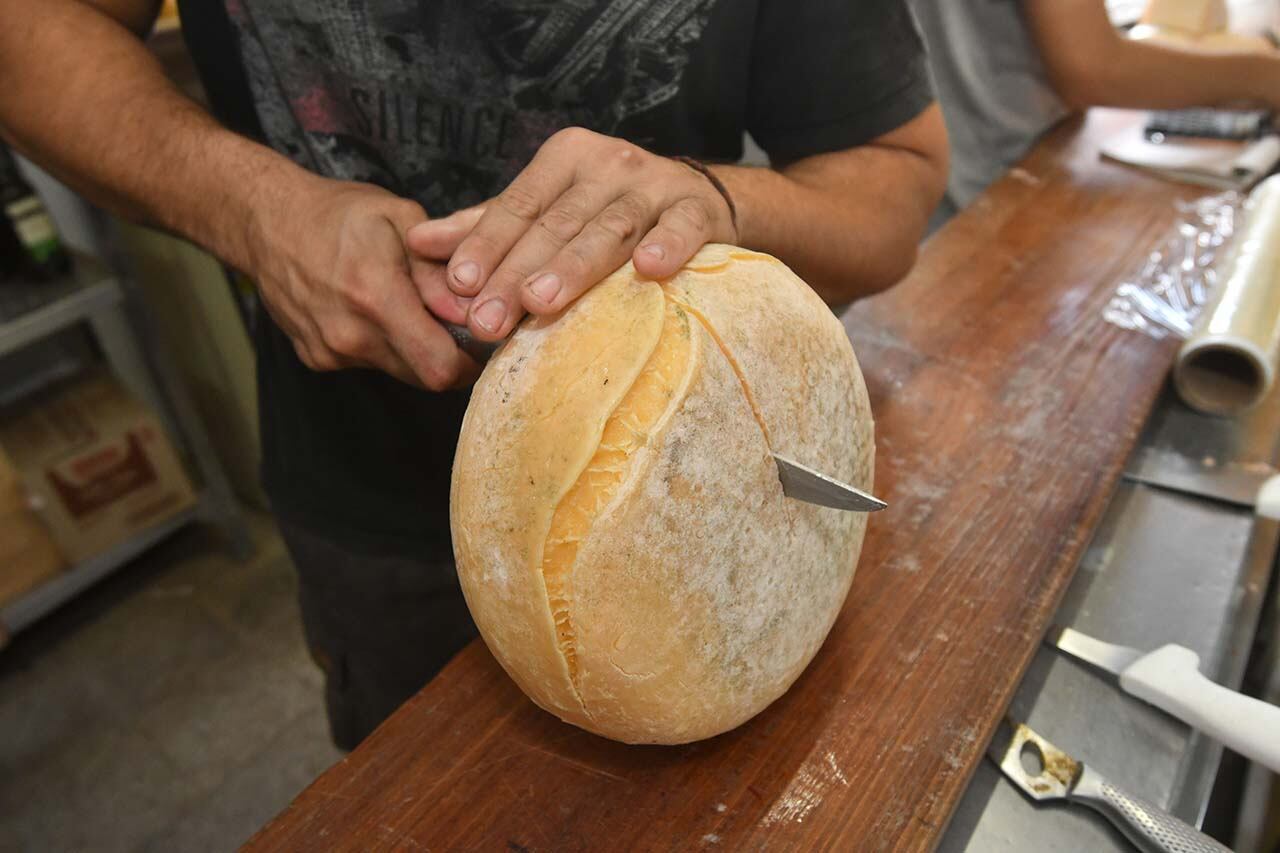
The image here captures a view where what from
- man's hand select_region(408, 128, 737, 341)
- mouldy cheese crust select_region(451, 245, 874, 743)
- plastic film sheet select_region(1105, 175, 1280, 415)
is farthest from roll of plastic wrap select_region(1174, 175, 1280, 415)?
man's hand select_region(408, 128, 737, 341)

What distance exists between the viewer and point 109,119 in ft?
3.75

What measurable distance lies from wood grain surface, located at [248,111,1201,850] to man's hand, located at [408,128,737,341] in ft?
1.58

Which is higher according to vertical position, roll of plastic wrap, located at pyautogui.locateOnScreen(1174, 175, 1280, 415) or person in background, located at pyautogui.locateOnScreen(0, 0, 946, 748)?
person in background, located at pyautogui.locateOnScreen(0, 0, 946, 748)

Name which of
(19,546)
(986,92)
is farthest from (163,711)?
(986,92)

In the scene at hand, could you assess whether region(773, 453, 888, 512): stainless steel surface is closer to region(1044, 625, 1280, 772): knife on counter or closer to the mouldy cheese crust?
the mouldy cheese crust

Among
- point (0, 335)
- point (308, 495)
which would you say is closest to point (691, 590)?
point (308, 495)

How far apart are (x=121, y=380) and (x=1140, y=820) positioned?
8.79ft

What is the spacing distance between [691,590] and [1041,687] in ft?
1.81

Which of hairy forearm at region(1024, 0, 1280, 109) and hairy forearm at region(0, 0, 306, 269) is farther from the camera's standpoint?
hairy forearm at region(1024, 0, 1280, 109)

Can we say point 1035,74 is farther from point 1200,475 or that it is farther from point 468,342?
point 468,342

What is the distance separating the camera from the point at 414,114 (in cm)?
115

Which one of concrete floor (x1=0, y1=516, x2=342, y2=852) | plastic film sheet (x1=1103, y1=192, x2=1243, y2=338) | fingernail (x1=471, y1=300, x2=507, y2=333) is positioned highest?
fingernail (x1=471, y1=300, x2=507, y2=333)

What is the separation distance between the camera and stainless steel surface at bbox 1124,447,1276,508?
4.27 ft

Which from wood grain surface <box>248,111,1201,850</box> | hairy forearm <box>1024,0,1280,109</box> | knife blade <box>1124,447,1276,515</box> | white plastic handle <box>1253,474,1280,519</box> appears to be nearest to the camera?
wood grain surface <box>248,111,1201,850</box>
